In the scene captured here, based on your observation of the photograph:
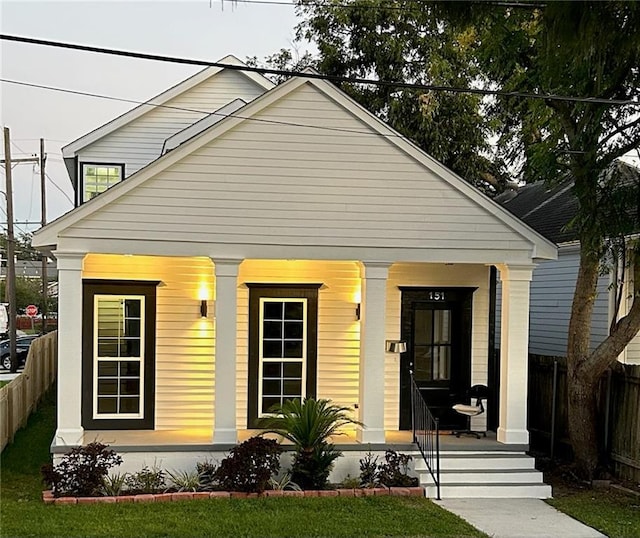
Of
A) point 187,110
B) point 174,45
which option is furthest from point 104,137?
point 174,45

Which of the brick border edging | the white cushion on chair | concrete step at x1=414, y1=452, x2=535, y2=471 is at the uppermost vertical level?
the white cushion on chair

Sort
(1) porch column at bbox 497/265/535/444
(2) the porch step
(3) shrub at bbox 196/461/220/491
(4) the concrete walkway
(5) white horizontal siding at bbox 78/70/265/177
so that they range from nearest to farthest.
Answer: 1. (4) the concrete walkway
2. (3) shrub at bbox 196/461/220/491
3. (2) the porch step
4. (1) porch column at bbox 497/265/535/444
5. (5) white horizontal siding at bbox 78/70/265/177

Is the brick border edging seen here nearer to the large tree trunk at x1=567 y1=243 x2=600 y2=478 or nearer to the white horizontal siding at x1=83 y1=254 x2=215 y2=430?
the white horizontal siding at x1=83 y1=254 x2=215 y2=430

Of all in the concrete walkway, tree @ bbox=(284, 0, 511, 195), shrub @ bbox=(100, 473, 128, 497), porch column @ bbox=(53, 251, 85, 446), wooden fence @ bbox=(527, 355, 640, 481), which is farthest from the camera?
tree @ bbox=(284, 0, 511, 195)

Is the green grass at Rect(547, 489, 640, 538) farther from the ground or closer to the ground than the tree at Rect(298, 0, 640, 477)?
closer to the ground

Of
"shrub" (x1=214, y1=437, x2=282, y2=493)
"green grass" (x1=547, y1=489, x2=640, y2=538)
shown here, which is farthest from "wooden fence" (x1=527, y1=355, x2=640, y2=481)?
"shrub" (x1=214, y1=437, x2=282, y2=493)

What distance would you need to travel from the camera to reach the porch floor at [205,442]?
33.9ft

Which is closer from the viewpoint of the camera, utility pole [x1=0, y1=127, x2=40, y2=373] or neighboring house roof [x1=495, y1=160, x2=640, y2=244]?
neighboring house roof [x1=495, y1=160, x2=640, y2=244]

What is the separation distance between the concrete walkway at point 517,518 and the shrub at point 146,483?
353 cm

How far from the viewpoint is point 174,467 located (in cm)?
1030

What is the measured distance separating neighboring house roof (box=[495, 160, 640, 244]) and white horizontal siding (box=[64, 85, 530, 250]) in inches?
152

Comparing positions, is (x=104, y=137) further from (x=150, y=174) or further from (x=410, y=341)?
(x=410, y=341)

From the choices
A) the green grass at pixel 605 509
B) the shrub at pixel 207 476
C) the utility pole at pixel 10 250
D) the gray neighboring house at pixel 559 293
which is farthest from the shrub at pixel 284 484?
the utility pole at pixel 10 250

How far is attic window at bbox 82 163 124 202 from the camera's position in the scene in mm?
14727
